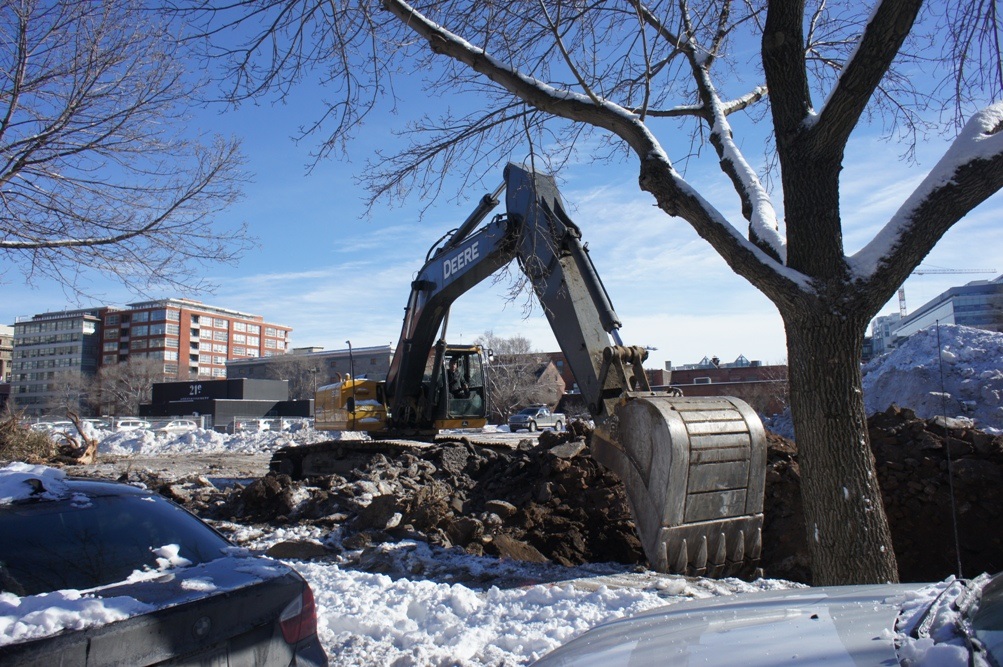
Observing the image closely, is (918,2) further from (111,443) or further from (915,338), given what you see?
(111,443)

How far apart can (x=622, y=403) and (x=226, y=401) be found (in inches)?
1775

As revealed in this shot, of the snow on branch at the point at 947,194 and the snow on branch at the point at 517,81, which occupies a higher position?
the snow on branch at the point at 517,81

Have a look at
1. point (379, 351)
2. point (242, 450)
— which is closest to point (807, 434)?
point (242, 450)

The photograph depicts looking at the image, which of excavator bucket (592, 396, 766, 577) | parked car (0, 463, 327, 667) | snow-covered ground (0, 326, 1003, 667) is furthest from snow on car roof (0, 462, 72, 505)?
excavator bucket (592, 396, 766, 577)

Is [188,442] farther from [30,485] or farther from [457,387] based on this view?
[30,485]

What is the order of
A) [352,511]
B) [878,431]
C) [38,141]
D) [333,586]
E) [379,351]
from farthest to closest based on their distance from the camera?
[379,351]
[878,431]
[352,511]
[38,141]
[333,586]

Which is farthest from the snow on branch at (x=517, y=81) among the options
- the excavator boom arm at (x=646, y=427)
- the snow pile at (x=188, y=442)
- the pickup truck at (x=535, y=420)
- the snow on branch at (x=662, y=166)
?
the pickup truck at (x=535, y=420)

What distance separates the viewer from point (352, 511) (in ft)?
32.3

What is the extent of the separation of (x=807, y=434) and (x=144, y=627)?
3874 millimetres

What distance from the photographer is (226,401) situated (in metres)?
47.5

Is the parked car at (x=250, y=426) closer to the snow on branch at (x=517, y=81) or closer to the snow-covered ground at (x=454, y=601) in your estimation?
the snow-covered ground at (x=454, y=601)

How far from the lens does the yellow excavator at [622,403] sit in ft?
20.0

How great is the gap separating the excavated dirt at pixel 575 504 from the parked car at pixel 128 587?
4.22 m

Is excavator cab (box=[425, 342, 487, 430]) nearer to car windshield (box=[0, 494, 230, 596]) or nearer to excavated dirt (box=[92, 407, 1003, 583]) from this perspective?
excavated dirt (box=[92, 407, 1003, 583])
